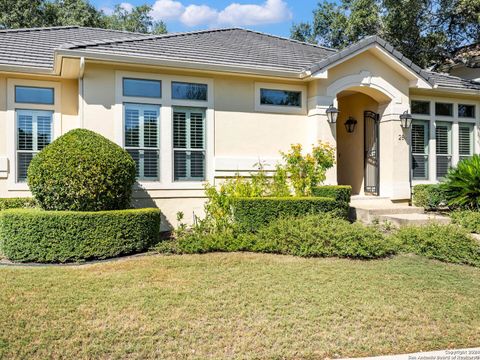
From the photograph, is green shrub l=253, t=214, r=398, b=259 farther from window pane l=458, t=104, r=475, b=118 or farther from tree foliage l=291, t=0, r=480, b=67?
tree foliage l=291, t=0, r=480, b=67

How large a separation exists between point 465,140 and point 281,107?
7086 mm

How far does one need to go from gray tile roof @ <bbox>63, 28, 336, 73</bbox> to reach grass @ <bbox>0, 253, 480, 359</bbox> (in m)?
5.41

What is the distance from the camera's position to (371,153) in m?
13.3

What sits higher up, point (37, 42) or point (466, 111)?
point (37, 42)

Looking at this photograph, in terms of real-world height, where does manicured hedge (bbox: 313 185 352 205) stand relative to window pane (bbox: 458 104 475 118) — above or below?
below

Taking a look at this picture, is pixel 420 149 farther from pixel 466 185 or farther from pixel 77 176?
pixel 77 176

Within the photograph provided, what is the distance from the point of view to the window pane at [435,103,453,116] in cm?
1380

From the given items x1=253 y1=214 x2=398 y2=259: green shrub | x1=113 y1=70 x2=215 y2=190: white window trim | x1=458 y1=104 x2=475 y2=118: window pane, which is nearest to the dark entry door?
x1=458 y1=104 x2=475 y2=118: window pane

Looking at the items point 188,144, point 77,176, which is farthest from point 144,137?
point 77,176

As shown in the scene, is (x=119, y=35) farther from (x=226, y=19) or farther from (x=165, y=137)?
(x=226, y=19)

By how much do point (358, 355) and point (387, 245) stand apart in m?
3.97

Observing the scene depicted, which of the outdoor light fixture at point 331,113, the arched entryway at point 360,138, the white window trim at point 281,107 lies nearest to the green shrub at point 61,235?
the white window trim at point 281,107

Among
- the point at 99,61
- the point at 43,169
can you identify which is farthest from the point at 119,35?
the point at 43,169

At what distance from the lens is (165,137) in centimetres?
1039
